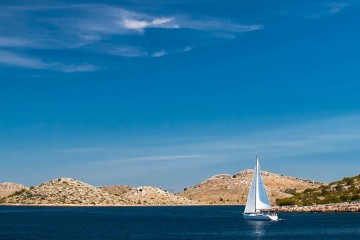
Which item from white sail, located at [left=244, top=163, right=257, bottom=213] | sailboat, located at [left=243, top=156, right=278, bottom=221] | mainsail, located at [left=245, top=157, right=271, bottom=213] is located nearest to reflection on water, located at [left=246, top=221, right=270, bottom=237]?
sailboat, located at [left=243, top=156, right=278, bottom=221]

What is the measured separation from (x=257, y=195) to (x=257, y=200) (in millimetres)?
2228

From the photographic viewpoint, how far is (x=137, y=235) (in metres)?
121

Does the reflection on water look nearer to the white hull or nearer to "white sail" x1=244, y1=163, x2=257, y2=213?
the white hull

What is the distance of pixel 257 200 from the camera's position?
157 meters

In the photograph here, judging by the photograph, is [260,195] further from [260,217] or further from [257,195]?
[260,217]

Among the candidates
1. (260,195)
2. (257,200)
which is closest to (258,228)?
(260,195)

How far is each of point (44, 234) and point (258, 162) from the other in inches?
2298

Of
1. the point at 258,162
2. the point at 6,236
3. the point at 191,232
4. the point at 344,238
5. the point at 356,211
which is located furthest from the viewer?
the point at 356,211

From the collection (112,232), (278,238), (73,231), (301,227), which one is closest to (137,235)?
(112,232)

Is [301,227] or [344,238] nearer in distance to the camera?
[344,238]

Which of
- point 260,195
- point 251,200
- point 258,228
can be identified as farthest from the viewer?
point 251,200

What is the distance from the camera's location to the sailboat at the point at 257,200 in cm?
15412

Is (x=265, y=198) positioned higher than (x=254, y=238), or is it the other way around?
(x=265, y=198)

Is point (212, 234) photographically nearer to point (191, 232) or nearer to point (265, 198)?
point (191, 232)
